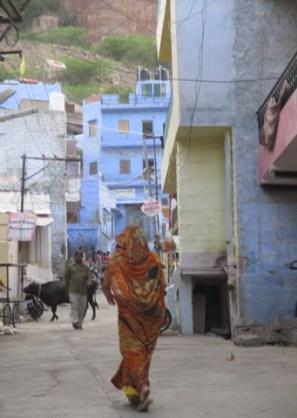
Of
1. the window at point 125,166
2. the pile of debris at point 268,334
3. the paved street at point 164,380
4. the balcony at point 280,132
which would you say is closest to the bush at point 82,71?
the window at point 125,166

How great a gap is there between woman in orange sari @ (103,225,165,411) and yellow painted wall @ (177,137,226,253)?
7.29 meters

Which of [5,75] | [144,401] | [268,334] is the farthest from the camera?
[5,75]

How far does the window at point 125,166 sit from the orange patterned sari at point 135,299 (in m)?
47.0

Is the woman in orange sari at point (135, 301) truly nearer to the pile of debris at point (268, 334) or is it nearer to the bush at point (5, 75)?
the pile of debris at point (268, 334)

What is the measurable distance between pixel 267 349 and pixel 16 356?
378 centimetres

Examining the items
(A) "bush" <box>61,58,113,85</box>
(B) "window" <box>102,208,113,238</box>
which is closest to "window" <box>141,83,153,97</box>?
(B) "window" <box>102,208,113,238</box>

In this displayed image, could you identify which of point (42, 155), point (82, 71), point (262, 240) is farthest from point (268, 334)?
point (82, 71)

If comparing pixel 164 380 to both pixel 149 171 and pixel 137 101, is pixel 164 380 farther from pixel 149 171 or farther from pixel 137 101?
pixel 137 101

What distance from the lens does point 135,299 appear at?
22.9 feet

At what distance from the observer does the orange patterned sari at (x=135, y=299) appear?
6816 mm

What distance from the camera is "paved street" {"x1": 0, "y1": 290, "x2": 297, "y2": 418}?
6475 millimetres

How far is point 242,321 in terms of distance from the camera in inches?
511

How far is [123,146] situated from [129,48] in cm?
3796

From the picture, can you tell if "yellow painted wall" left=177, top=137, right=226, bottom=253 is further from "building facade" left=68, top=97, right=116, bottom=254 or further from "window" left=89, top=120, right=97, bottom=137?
"window" left=89, top=120, right=97, bottom=137
